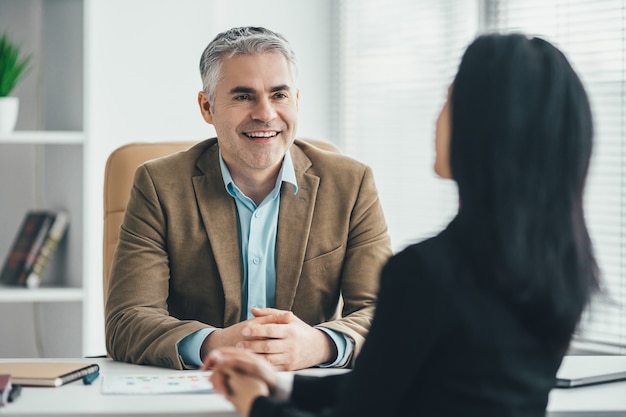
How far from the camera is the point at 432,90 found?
3.48 m

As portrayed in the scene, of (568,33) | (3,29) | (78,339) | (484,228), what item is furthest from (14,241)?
(484,228)

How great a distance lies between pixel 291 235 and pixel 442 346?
1.01 metres

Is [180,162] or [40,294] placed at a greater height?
[180,162]

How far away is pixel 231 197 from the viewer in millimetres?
2080

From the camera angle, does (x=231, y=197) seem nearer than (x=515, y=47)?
No

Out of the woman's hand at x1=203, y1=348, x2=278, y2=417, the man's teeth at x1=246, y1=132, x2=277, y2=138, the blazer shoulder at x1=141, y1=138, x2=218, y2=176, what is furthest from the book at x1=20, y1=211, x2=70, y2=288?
the woman's hand at x1=203, y1=348, x2=278, y2=417

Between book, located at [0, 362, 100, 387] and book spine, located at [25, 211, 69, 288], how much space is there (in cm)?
137

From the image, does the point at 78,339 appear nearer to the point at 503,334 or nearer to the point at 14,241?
the point at 14,241

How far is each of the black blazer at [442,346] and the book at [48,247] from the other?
2.06m

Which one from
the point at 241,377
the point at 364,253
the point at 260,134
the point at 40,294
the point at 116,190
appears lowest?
the point at 40,294

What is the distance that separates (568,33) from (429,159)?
868 millimetres

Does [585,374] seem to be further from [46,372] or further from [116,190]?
[116,190]

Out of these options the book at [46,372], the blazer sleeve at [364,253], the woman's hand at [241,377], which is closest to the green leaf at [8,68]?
the blazer sleeve at [364,253]

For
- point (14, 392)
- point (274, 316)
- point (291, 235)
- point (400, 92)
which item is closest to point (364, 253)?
point (291, 235)
